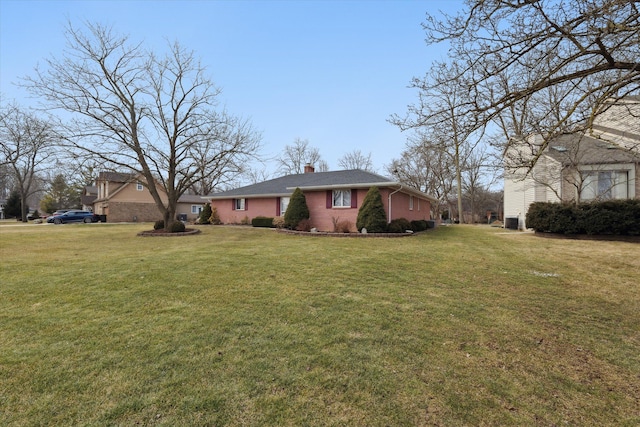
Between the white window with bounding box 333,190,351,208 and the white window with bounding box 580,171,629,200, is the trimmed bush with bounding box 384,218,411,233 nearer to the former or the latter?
the white window with bounding box 333,190,351,208

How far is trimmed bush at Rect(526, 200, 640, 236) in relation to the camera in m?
12.6

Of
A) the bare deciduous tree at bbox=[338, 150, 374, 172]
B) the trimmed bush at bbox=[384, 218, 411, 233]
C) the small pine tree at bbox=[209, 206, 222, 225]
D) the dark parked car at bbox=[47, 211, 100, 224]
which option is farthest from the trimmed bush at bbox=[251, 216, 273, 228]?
the bare deciduous tree at bbox=[338, 150, 374, 172]

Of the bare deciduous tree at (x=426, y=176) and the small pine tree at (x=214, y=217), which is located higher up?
the bare deciduous tree at (x=426, y=176)

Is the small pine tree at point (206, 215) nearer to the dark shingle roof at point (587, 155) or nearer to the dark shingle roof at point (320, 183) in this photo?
the dark shingle roof at point (320, 183)

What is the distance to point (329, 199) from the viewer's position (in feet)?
57.7

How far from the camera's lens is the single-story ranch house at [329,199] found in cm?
1647

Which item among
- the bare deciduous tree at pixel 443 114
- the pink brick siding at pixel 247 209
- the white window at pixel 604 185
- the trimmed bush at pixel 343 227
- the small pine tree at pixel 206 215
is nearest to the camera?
the bare deciduous tree at pixel 443 114

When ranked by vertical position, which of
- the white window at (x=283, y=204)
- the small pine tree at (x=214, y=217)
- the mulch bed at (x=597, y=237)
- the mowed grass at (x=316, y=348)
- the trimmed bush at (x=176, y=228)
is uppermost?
the white window at (x=283, y=204)

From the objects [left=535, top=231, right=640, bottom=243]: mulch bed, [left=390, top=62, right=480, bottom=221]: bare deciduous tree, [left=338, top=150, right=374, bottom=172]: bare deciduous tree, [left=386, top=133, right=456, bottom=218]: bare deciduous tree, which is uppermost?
[left=338, top=150, right=374, bottom=172]: bare deciduous tree

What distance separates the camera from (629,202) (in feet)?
41.1

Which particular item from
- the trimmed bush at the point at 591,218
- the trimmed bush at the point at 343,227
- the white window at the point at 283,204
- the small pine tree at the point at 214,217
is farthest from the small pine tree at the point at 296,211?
the trimmed bush at the point at 591,218

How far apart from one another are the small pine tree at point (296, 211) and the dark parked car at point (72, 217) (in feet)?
84.5

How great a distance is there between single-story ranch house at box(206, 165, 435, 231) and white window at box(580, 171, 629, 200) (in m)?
8.54

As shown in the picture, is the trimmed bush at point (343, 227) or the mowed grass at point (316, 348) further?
the trimmed bush at point (343, 227)
